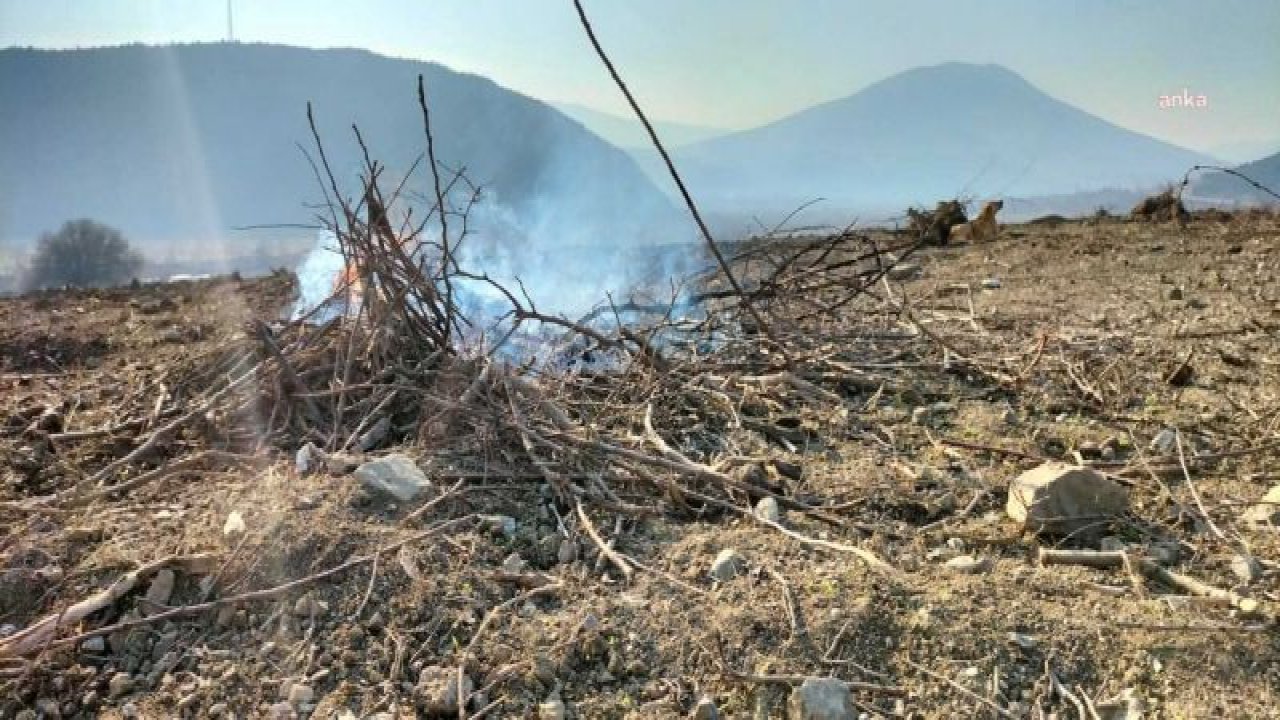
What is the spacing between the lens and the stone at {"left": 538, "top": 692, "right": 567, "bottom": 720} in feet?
6.35

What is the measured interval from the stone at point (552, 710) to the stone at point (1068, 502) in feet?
4.79

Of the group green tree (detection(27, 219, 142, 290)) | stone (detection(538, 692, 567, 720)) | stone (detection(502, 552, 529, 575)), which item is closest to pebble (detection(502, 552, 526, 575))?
stone (detection(502, 552, 529, 575))

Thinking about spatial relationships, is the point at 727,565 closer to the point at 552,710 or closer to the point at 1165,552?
the point at 552,710

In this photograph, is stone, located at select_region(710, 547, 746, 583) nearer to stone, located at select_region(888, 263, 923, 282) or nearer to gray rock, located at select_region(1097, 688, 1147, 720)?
gray rock, located at select_region(1097, 688, 1147, 720)

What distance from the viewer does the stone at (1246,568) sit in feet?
7.67

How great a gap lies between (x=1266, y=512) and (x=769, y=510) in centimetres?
142

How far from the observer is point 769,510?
271 cm

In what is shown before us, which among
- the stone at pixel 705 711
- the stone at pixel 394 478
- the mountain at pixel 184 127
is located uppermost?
the mountain at pixel 184 127

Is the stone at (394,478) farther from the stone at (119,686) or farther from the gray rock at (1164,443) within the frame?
the gray rock at (1164,443)

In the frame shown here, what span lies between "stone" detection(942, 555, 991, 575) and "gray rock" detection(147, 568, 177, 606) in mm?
1999

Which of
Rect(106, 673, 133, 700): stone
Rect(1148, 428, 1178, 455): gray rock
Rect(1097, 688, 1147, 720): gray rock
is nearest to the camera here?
Rect(1097, 688, 1147, 720): gray rock

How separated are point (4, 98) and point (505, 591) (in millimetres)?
32944

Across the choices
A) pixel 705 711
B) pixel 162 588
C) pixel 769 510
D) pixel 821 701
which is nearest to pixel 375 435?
pixel 162 588

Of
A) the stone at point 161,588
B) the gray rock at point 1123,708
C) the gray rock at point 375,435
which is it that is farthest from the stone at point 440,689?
the gray rock at point 1123,708
